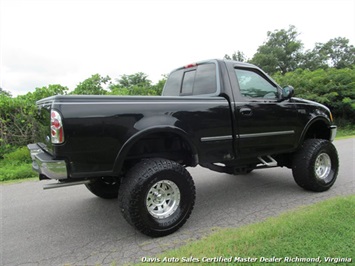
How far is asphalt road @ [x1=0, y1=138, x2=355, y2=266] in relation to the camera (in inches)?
112

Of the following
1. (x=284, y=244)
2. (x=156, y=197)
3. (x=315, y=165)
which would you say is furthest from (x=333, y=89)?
(x=156, y=197)

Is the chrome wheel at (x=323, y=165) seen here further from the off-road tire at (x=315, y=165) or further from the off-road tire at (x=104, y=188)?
the off-road tire at (x=104, y=188)

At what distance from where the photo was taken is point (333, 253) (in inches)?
95.4

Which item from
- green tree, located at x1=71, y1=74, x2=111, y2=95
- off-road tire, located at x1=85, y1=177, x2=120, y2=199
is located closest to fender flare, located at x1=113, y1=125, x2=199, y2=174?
off-road tire, located at x1=85, y1=177, x2=120, y2=199

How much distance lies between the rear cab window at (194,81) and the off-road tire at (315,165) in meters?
1.92

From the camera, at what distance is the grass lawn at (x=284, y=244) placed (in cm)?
240

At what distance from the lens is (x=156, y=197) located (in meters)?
3.15

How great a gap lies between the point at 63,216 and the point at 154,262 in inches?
75.3

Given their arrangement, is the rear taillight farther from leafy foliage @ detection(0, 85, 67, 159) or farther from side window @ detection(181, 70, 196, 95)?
leafy foliage @ detection(0, 85, 67, 159)

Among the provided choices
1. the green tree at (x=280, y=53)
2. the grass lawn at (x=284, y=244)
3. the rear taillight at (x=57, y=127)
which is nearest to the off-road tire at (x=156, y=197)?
the grass lawn at (x=284, y=244)

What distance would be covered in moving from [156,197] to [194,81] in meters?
1.97

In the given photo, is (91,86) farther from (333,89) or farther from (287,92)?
(333,89)

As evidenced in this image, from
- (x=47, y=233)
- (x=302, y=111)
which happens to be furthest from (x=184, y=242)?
(x=302, y=111)

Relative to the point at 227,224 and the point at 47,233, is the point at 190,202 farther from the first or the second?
the point at 47,233
